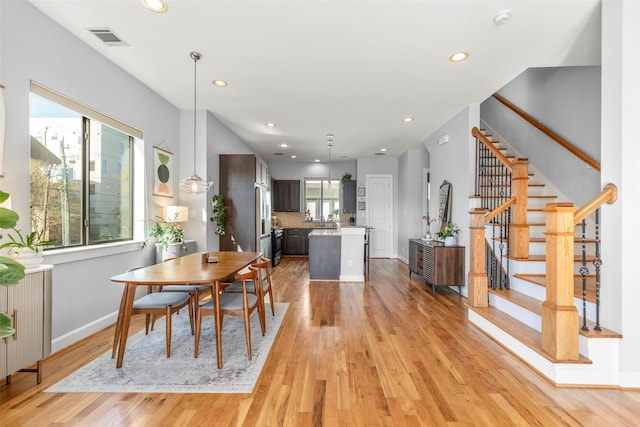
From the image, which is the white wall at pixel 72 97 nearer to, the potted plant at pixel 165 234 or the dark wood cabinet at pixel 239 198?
the potted plant at pixel 165 234

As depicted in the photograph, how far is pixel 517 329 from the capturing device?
2.63 metres

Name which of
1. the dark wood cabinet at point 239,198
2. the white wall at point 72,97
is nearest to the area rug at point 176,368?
the white wall at point 72,97

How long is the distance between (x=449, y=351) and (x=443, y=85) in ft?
10.00

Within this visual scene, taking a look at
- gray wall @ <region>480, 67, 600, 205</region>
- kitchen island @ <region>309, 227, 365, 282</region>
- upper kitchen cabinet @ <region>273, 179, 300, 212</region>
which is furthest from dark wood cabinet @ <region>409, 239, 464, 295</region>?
upper kitchen cabinet @ <region>273, 179, 300, 212</region>

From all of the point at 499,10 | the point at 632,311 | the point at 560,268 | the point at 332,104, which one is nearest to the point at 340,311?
the point at 560,268

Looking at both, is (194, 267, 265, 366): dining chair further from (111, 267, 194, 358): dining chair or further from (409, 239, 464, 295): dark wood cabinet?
(409, 239, 464, 295): dark wood cabinet

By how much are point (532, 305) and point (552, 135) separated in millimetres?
2440

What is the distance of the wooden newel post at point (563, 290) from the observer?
211 centimetres

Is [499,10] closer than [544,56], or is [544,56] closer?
[499,10]

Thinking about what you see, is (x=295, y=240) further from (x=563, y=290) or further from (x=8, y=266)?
(x=8, y=266)

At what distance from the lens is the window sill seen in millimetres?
2535

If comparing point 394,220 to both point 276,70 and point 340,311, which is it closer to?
point 340,311

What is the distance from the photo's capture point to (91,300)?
2965 millimetres

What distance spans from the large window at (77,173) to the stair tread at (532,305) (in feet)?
14.4
